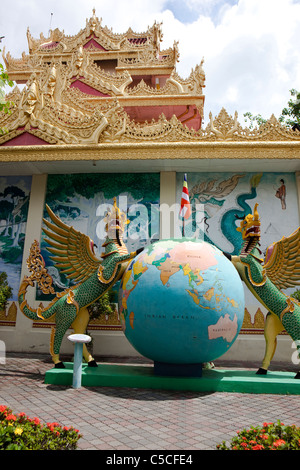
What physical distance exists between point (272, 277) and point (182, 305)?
2394 mm

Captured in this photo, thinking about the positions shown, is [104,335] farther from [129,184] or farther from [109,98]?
[109,98]

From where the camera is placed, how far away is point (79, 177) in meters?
9.74

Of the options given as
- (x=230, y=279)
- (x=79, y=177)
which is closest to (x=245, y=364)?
(x=230, y=279)

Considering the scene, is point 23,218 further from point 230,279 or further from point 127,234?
point 230,279

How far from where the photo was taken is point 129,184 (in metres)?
9.56

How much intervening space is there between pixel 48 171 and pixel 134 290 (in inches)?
228

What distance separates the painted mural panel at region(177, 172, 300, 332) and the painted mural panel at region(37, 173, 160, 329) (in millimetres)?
919

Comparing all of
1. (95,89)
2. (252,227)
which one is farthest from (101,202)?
(95,89)

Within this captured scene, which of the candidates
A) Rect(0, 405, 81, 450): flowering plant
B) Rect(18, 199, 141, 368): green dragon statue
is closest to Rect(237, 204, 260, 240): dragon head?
Rect(18, 199, 141, 368): green dragon statue

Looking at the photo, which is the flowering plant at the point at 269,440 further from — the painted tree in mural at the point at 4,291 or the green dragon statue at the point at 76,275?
the painted tree in mural at the point at 4,291

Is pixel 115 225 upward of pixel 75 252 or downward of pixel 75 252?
upward

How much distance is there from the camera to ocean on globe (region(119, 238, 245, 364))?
16.3 ft

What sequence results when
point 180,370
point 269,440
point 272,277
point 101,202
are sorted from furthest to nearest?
point 101,202 < point 272,277 < point 180,370 < point 269,440

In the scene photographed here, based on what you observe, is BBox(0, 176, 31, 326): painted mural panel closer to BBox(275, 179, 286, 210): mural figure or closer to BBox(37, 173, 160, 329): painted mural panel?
BBox(37, 173, 160, 329): painted mural panel
